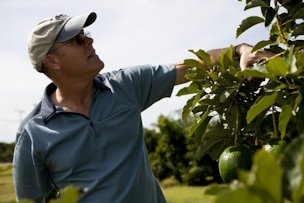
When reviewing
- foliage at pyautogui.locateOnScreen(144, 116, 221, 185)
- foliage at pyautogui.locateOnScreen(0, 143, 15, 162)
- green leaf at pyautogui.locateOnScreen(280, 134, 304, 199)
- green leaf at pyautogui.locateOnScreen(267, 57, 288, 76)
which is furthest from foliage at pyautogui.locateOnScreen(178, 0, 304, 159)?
foliage at pyautogui.locateOnScreen(0, 143, 15, 162)

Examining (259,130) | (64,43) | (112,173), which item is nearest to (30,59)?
(64,43)

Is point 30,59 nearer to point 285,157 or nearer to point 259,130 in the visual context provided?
point 259,130

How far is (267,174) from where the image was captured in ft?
1.55

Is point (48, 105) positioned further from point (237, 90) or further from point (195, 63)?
point (237, 90)

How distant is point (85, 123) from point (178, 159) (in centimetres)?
1360

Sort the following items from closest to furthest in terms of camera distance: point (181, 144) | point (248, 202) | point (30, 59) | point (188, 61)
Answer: point (248, 202)
point (188, 61)
point (30, 59)
point (181, 144)

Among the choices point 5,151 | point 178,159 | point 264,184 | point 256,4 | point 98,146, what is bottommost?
point 5,151

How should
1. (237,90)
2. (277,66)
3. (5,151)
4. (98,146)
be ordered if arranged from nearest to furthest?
(277,66)
(237,90)
(98,146)
(5,151)

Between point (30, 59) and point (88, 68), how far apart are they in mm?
435

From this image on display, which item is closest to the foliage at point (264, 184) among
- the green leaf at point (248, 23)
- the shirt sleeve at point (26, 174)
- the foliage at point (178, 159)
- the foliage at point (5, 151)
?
the green leaf at point (248, 23)

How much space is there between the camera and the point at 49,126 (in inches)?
86.0

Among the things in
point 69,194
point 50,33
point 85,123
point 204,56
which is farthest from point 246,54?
point 69,194

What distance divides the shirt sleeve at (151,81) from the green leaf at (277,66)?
4.35ft

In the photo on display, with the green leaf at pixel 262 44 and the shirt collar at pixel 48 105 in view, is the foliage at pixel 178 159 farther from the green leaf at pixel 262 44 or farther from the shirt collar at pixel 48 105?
the green leaf at pixel 262 44
